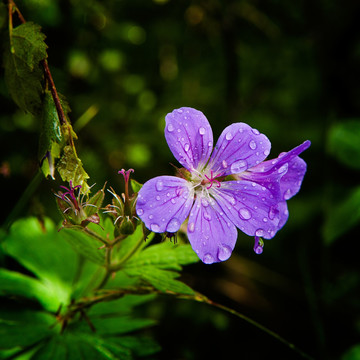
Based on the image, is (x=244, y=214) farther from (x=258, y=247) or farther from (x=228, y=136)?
(x=228, y=136)

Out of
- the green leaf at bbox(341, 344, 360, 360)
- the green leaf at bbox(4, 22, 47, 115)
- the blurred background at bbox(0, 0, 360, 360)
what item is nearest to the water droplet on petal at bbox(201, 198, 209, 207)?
the green leaf at bbox(4, 22, 47, 115)

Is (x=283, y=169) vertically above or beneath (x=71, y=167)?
above

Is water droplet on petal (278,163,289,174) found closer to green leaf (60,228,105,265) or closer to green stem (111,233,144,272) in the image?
green stem (111,233,144,272)

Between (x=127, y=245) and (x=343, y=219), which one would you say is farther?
(x=343, y=219)

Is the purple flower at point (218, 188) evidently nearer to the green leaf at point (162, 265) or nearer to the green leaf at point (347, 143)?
the green leaf at point (162, 265)

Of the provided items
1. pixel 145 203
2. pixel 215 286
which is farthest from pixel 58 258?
pixel 215 286

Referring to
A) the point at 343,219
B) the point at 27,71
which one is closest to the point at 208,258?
the point at 27,71
